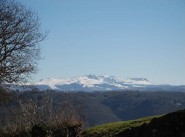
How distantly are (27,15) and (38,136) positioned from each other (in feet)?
52.5

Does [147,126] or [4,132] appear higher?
[147,126]

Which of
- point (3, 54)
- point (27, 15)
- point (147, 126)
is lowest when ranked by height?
point (147, 126)

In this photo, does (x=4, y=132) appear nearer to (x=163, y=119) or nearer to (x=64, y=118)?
(x=64, y=118)

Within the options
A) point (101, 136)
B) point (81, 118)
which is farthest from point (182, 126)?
point (81, 118)

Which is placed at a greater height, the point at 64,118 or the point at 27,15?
the point at 27,15

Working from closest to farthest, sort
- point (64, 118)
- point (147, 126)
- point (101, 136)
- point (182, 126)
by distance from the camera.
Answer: point (182, 126)
point (147, 126)
point (101, 136)
point (64, 118)

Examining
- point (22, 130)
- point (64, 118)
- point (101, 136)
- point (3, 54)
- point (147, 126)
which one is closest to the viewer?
point (147, 126)

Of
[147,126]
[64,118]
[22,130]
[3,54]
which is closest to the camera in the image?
[147,126]

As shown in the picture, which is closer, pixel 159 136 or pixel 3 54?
pixel 159 136

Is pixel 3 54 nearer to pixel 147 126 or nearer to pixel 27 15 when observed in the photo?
pixel 27 15

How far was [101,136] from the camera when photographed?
18.0m

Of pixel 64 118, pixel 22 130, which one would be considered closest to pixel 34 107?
pixel 22 130

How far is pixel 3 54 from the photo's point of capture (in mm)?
30500

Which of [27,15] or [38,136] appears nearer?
[38,136]
